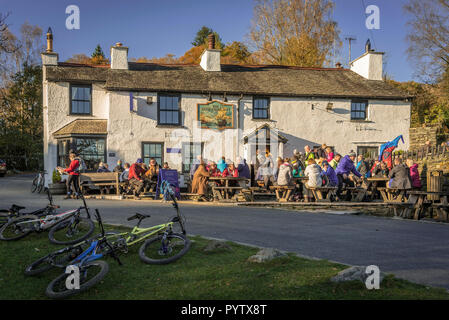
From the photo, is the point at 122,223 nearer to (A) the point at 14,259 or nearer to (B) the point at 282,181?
(A) the point at 14,259

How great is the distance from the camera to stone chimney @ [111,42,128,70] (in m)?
21.7

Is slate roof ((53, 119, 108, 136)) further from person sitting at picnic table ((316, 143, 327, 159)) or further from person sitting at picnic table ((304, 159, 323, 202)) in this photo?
person sitting at picnic table ((304, 159, 323, 202))

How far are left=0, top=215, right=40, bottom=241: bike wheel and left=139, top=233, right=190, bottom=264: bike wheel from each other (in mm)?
2987

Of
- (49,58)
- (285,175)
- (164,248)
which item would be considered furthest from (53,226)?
(49,58)

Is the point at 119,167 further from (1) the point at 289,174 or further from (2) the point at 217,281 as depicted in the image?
(2) the point at 217,281

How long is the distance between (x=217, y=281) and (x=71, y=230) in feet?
13.1

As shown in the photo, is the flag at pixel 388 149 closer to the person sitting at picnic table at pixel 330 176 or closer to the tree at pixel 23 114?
the person sitting at picnic table at pixel 330 176

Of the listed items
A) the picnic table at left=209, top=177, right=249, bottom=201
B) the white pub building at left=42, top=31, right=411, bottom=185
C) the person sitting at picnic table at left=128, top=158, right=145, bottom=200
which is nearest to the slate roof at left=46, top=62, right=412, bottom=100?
the white pub building at left=42, top=31, right=411, bottom=185

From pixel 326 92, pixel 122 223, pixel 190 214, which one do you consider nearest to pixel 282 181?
pixel 190 214

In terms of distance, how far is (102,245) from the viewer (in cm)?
577

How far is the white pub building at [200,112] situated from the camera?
20.6 metres

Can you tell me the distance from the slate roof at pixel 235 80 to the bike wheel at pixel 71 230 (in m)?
13.5

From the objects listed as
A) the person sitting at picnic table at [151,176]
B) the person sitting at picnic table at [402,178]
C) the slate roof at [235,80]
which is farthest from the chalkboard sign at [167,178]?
the person sitting at picnic table at [402,178]
